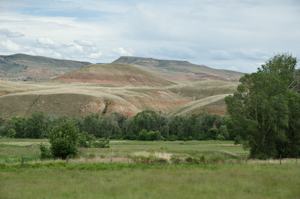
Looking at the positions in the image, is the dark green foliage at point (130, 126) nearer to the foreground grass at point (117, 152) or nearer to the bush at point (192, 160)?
Result: the foreground grass at point (117, 152)

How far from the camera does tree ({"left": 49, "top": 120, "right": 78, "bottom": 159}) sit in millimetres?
31453

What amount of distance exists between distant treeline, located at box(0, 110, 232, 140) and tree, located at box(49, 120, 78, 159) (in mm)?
46819

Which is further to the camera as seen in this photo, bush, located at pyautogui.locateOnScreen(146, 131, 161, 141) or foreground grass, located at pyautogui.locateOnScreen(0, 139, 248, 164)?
bush, located at pyautogui.locateOnScreen(146, 131, 161, 141)

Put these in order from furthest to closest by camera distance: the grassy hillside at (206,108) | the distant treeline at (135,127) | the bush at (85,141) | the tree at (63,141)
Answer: the grassy hillside at (206,108) → the distant treeline at (135,127) → the bush at (85,141) → the tree at (63,141)

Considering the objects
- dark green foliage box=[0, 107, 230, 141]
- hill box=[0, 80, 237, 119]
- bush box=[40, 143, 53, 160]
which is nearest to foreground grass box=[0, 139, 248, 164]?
bush box=[40, 143, 53, 160]

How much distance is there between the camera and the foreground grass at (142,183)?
16.4 m

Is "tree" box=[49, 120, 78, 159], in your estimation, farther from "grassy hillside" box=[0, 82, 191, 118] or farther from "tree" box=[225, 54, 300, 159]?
"grassy hillside" box=[0, 82, 191, 118]

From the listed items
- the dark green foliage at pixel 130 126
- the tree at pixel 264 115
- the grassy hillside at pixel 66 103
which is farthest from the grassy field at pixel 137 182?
the grassy hillside at pixel 66 103

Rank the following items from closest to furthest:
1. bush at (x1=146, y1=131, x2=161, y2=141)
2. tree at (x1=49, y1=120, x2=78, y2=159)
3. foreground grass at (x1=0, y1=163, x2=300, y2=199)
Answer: foreground grass at (x1=0, y1=163, x2=300, y2=199), tree at (x1=49, y1=120, x2=78, y2=159), bush at (x1=146, y1=131, x2=161, y2=141)

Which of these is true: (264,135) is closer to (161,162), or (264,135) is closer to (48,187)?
(161,162)

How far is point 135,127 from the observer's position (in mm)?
Result: 86000

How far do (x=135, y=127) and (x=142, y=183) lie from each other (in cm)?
6695

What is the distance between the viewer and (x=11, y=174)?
22.5 metres

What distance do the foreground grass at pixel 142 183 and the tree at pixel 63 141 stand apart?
229 inches
